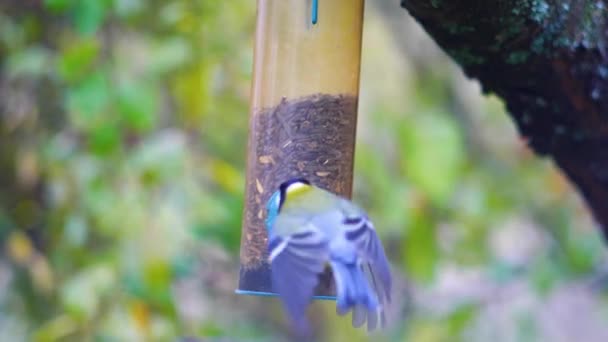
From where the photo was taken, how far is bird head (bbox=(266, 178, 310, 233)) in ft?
4.56

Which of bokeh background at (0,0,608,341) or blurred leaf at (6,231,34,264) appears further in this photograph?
blurred leaf at (6,231,34,264)

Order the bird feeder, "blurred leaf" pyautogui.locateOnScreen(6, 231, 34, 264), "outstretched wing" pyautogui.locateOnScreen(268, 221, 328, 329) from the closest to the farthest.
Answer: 1. "outstretched wing" pyautogui.locateOnScreen(268, 221, 328, 329)
2. the bird feeder
3. "blurred leaf" pyautogui.locateOnScreen(6, 231, 34, 264)

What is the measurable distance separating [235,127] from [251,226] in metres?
1.44

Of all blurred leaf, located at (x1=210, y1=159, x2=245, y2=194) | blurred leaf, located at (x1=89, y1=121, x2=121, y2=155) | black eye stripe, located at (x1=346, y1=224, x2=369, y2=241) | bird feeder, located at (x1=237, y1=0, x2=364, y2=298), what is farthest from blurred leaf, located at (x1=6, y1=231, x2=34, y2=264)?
black eye stripe, located at (x1=346, y1=224, x2=369, y2=241)

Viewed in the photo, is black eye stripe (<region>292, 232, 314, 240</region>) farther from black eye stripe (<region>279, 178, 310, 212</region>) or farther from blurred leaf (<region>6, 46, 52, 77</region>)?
blurred leaf (<region>6, 46, 52, 77</region>)

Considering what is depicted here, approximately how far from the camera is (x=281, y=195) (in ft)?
4.65

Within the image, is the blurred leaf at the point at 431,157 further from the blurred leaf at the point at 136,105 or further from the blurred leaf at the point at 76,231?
the blurred leaf at the point at 76,231

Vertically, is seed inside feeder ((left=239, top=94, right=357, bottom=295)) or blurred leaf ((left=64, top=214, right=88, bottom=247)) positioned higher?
seed inside feeder ((left=239, top=94, right=357, bottom=295))

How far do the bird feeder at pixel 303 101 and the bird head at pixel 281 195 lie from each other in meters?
0.11

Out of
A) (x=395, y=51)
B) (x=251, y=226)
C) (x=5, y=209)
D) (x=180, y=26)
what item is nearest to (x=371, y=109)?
(x=395, y=51)

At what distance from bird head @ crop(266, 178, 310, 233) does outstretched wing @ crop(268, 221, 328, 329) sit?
0.08 m

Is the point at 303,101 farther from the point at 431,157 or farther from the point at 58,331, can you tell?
the point at 58,331

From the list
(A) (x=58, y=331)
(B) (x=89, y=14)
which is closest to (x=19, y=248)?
(A) (x=58, y=331)

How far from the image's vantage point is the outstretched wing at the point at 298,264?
118 centimetres
